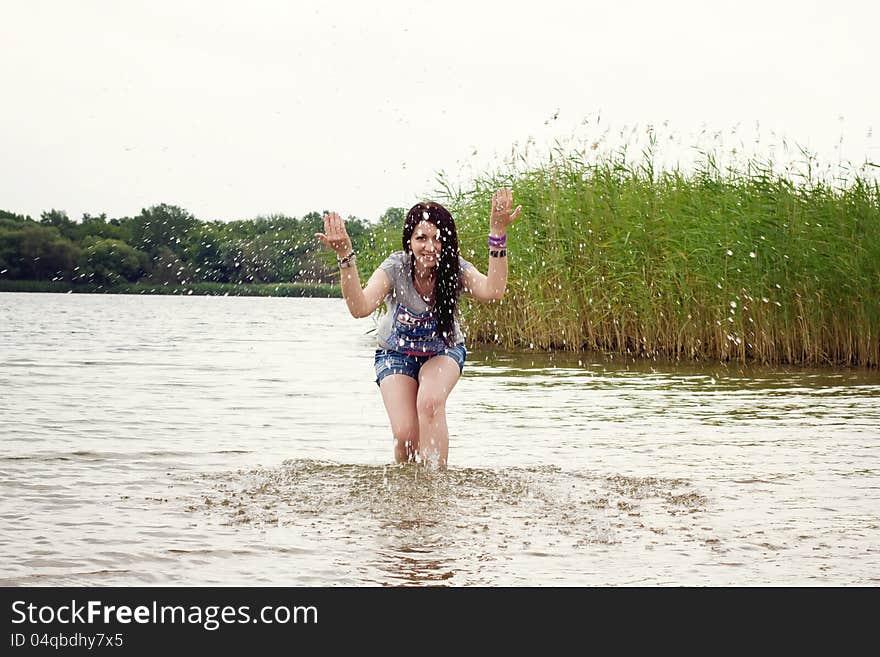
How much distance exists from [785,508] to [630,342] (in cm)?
1037

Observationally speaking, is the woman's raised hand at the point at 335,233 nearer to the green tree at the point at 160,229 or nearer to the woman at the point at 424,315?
the woman at the point at 424,315

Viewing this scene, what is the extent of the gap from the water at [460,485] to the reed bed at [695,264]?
1669mm

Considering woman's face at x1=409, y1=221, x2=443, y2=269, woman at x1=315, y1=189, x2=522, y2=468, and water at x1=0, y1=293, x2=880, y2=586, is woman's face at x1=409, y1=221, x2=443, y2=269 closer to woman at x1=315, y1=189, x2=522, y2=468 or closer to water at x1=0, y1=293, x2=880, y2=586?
woman at x1=315, y1=189, x2=522, y2=468

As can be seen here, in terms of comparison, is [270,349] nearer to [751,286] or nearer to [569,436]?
[751,286]

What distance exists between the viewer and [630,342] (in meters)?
16.2

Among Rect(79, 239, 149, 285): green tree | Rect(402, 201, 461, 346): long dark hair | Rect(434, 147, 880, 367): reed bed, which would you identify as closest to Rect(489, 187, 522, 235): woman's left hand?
Result: Rect(402, 201, 461, 346): long dark hair

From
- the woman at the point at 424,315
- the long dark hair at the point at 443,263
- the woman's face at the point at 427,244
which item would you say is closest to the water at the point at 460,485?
the woman at the point at 424,315

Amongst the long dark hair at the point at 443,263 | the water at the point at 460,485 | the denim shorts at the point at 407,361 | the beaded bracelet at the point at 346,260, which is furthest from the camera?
the denim shorts at the point at 407,361

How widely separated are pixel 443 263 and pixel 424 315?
0.35 meters

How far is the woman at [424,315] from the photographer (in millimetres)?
6500

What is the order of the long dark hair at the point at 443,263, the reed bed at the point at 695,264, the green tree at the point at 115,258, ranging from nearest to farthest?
the long dark hair at the point at 443,263 < the reed bed at the point at 695,264 < the green tree at the point at 115,258

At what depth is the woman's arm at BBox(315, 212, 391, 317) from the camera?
6.03 metres

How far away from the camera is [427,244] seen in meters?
6.50

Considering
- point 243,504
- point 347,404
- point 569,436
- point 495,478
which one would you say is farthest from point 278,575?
point 347,404
